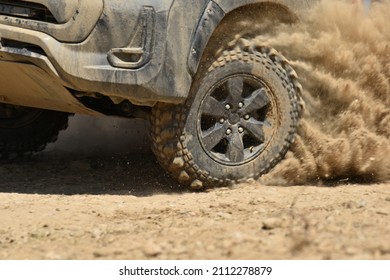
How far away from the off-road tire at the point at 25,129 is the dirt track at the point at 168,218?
15 centimetres

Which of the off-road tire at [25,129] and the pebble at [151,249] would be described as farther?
the off-road tire at [25,129]

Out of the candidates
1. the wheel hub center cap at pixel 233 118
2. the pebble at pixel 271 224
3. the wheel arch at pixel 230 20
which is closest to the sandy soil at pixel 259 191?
the pebble at pixel 271 224

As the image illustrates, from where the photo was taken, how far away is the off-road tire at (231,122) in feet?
17.0

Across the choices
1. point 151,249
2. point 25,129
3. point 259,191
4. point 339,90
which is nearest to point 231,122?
point 259,191

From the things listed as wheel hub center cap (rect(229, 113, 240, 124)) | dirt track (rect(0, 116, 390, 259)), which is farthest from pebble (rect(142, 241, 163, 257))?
A: wheel hub center cap (rect(229, 113, 240, 124))

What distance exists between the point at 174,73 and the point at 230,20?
627mm

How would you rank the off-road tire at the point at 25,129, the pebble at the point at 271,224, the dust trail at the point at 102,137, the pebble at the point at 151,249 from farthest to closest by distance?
the dust trail at the point at 102,137 < the off-road tire at the point at 25,129 < the pebble at the point at 271,224 < the pebble at the point at 151,249

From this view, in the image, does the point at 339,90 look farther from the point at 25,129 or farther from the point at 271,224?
the point at 25,129

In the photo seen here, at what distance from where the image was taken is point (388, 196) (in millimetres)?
5117

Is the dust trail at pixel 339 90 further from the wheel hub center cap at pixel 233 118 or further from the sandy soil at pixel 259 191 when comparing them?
the wheel hub center cap at pixel 233 118

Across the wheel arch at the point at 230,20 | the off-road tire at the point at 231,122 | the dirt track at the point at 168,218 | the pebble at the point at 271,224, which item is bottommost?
the dirt track at the point at 168,218

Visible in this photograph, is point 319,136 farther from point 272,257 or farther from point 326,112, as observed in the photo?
point 272,257
